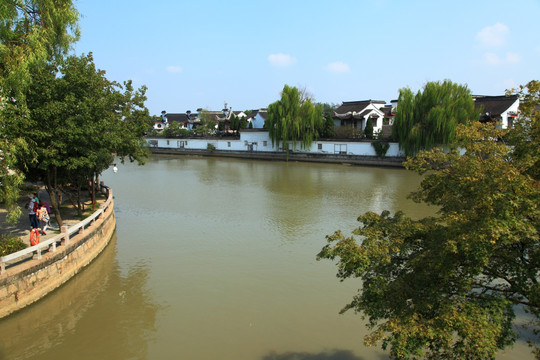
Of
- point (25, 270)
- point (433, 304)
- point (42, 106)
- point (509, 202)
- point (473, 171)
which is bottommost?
point (25, 270)

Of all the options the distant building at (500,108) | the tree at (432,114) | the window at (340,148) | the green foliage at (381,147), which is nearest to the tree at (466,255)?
the tree at (432,114)

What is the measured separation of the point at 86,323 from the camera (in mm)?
7930

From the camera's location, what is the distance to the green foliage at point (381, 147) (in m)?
38.6

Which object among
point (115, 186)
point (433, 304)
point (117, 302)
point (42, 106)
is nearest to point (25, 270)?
point (117, 302)

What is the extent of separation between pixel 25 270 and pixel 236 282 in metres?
4.83

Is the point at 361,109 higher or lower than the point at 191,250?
higher

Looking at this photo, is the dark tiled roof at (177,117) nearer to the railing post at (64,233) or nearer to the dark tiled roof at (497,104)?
the dark tiled roof at (497,104)

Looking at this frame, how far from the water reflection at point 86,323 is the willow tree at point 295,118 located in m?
34.3

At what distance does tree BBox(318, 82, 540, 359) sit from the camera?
4027 mm

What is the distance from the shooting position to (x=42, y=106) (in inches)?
380

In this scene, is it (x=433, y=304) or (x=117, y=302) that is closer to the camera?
(x=433, y=304)

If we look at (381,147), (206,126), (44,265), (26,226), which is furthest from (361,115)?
(44,265)

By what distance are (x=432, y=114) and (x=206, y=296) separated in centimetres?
2995

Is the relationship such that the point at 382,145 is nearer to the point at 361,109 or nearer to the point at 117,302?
the point at 361,109
